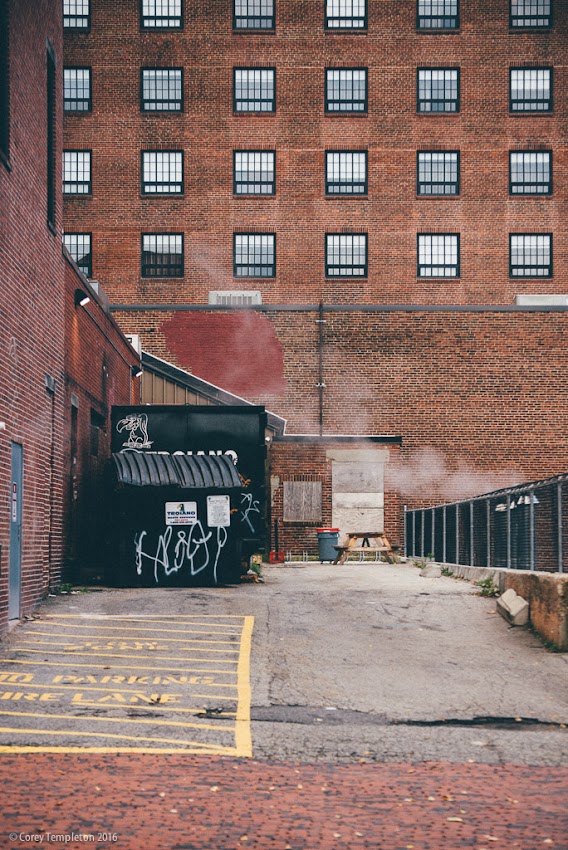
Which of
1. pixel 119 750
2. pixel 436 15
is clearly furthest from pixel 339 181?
pixel 119 750

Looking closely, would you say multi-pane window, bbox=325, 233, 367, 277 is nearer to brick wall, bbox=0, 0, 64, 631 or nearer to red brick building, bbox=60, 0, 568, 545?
red brick building, bbox=60, 0, 568, 545

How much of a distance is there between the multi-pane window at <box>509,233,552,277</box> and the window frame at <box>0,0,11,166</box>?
30.1 meters

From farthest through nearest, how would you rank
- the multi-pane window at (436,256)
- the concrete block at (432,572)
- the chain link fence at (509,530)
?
1. the multi-pane window at (436,256)
2. the concrete block at (432,572)
3. the chain link fence at (509,530)

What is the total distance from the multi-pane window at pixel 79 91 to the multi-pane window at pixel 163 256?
557cm

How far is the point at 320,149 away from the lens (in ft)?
136

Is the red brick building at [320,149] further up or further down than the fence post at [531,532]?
further up

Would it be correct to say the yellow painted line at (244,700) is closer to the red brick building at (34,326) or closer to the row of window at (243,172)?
the red brick building at (34,326)

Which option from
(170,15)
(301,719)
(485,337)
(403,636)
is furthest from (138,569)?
(170,15)

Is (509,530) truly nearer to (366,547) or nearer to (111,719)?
(111,719)

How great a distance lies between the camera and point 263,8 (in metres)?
41.8

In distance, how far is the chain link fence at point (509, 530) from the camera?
14.4 metres

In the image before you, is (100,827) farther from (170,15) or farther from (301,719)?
(170,15)

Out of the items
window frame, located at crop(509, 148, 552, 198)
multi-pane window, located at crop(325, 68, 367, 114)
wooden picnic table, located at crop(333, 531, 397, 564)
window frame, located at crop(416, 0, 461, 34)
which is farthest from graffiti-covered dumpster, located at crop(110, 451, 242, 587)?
window frame, located at crop(416, 0, 461, 34)

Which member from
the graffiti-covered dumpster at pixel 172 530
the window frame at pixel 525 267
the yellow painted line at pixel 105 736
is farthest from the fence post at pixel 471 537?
the window frame at pixel 525 267
